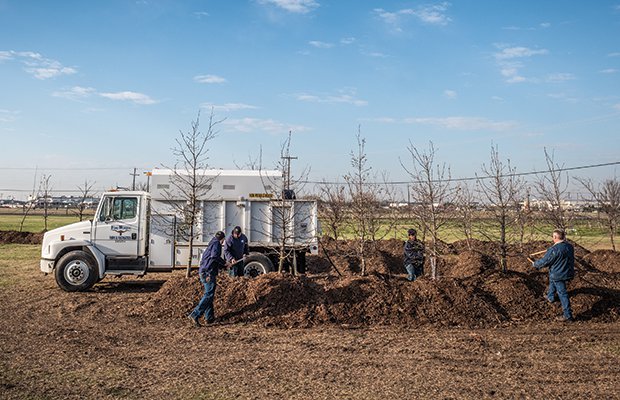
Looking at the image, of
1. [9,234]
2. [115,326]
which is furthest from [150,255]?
[9,234]

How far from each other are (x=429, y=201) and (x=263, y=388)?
7.13 metres

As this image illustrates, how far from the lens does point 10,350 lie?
797cm

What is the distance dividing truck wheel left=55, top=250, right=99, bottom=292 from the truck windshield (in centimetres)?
121

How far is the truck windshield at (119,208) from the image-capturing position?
13.8 meters

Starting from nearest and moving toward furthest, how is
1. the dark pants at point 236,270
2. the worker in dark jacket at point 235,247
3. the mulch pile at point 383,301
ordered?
1. the mulch pile at point 383,301
2. the worker in dark jacket at point 235,247
3. the dark pants at point 236,270

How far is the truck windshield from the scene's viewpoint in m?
13.8

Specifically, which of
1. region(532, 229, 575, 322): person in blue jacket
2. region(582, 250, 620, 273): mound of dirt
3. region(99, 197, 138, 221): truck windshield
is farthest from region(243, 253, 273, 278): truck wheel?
region(582, 250, 620, 273): mound of dirt

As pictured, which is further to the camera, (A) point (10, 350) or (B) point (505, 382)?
(A) point (10, 350)

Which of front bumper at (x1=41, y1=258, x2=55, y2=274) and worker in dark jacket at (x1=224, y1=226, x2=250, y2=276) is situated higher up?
worker in dark jacket at (x1=224, y1=226, x2=250, y2=276)

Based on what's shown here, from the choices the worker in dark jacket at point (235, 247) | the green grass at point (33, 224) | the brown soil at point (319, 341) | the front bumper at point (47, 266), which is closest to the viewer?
the brown soil at point (319, 341)

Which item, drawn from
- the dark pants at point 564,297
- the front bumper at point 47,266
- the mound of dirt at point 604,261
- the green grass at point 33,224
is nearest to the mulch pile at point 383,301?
the dark pants at point 564,297

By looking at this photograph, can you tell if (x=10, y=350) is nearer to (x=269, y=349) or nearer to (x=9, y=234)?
(x=269, y=349)

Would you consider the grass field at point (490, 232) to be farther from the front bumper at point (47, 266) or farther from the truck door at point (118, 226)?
the front bumper at point (47, 266)

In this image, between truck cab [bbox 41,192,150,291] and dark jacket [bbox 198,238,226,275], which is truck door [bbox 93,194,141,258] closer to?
truck cab [bbox 41,192,150,291]
